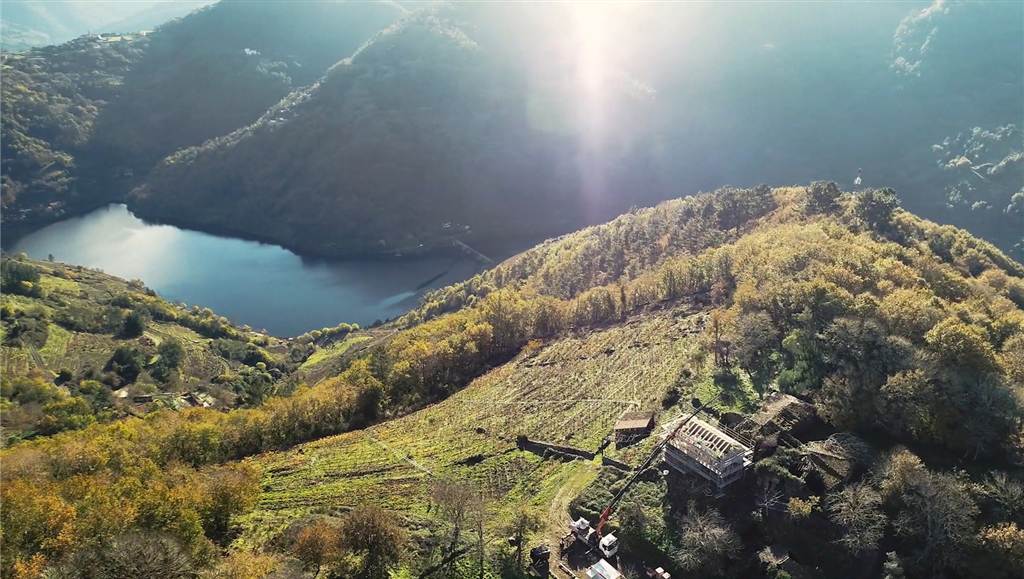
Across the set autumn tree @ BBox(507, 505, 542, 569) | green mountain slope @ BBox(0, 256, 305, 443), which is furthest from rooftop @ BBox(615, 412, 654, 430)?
green mountain slope @ BBox(0, 256, 305, 443)

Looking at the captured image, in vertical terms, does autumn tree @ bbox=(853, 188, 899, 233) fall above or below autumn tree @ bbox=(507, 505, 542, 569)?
above

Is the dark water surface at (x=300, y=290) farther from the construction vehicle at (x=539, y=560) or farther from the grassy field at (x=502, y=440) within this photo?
the construction vehicle at (x=539, y=560)

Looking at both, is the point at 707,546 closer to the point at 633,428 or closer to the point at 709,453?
the point at 709,453

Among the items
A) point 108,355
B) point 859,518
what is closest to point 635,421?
point 859,518

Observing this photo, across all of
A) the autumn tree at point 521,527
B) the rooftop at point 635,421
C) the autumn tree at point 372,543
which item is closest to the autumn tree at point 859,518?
the rooftop at point 635,421

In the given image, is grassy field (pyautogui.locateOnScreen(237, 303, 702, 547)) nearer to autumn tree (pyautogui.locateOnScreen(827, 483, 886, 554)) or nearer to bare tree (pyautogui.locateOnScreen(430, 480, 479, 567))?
bare tree (pyautogui.locateOnScreen(430, 480, 479, 567))

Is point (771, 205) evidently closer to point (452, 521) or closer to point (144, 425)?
point (452, 521)
